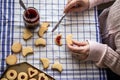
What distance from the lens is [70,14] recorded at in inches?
42.4

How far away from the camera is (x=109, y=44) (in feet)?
3.73

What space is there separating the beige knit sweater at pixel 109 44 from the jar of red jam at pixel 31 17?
0.74 feet

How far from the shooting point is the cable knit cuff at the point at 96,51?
1.01m

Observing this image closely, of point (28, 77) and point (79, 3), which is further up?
point (79, 3)

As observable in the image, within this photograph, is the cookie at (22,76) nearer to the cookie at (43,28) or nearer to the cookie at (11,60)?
the cookie at (11,60)

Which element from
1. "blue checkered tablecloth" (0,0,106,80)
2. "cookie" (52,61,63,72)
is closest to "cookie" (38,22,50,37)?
"blue checkered tablecloth" (0,0,106,80)

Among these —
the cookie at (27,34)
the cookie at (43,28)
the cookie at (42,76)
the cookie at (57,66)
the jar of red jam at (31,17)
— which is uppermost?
the jar of red jam at (31,17)

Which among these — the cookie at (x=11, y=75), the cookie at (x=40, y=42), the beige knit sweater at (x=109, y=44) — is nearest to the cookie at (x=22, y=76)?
the cookie at (x=11, y=75)

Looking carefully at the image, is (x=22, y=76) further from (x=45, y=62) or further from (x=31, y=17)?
(x=31, y=17)

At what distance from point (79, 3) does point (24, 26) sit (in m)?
0.25

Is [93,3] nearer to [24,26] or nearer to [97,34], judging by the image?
[97,34]

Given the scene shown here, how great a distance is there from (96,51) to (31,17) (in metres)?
0.28

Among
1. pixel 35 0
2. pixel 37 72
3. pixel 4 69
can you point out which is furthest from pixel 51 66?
pixel 35 0

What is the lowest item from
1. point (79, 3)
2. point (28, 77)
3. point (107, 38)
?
point (28, 77)
